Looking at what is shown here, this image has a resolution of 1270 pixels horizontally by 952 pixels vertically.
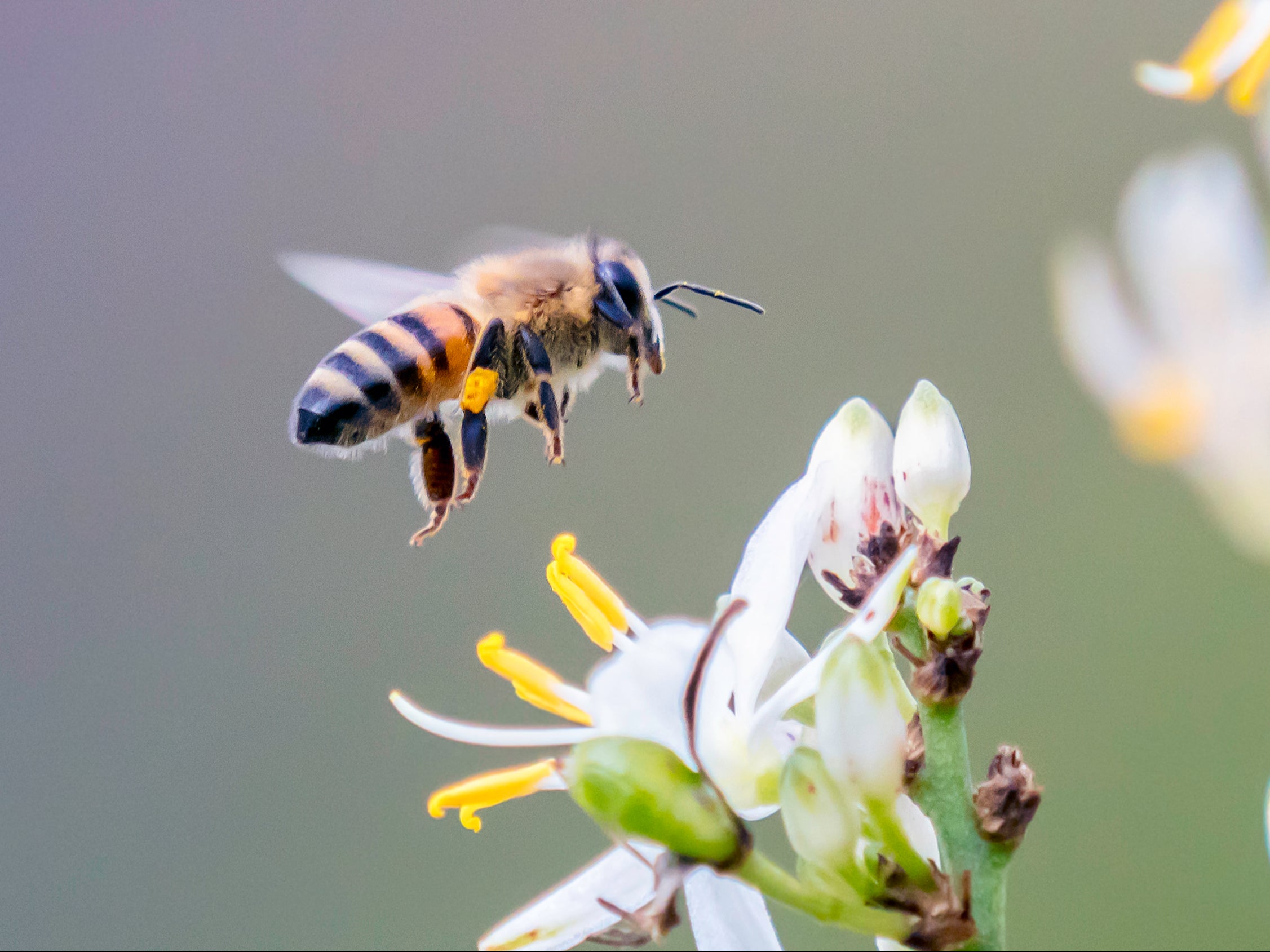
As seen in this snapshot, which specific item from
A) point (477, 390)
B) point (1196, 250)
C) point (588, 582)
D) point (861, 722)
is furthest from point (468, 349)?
point (861, 722)

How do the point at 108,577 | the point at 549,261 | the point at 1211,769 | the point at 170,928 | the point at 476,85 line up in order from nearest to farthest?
the point at 549,261, the point at 1211,769, the point at 170,928, the point at 108,577, the point at 476,85

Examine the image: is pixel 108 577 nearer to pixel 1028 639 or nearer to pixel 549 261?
pixel 1028 639

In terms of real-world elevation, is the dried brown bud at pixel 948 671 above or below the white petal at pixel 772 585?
below

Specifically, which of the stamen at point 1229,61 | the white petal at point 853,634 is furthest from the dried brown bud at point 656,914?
the stamen at point 1229,61

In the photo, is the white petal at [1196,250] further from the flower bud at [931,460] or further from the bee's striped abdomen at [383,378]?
the bee's striped abdomen at [383,378]

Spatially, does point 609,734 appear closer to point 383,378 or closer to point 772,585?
point 772,585

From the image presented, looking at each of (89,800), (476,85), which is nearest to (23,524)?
(89,800)
